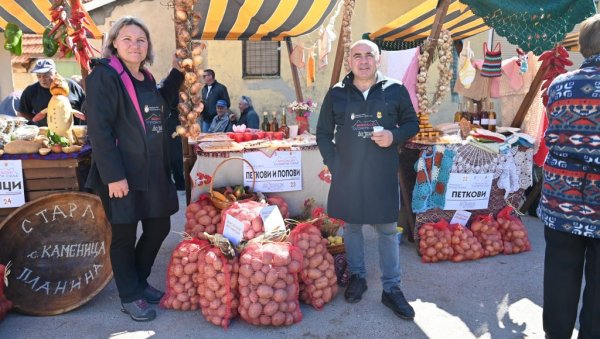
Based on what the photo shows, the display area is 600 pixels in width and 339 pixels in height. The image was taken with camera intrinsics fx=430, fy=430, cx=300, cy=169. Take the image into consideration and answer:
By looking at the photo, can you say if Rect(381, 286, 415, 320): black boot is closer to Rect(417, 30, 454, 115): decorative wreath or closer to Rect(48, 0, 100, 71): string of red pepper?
Rect(417, 30, 454, 115): decorative wreath

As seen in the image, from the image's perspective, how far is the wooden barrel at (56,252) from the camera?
119 inches

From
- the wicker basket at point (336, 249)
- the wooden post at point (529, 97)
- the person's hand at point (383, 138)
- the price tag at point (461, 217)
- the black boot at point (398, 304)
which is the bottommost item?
the black boot at point (398, 304)

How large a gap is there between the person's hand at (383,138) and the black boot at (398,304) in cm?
107

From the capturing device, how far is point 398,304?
9.84 feet

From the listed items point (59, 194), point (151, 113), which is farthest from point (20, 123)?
point (151, 113)

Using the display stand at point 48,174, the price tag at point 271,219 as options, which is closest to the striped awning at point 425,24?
the price tag at point 271,219

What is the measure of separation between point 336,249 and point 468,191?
1501mm

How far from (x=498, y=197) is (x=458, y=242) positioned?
70 centimetres

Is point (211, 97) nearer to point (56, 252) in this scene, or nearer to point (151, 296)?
point (56, 252)

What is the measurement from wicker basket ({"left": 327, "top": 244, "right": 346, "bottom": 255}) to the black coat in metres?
0.53

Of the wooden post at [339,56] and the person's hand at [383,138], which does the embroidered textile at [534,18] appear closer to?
the wooden post at [339,56]

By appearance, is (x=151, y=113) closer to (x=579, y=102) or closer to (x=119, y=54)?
(x=119, y=54)

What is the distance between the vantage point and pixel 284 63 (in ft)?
31.5

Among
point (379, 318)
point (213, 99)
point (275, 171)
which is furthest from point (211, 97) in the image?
point (379, 318)
